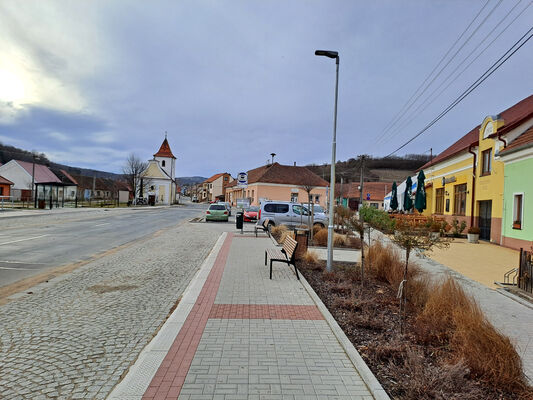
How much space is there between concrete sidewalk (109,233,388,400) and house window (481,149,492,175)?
17.0 m

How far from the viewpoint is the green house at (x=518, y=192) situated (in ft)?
44.5

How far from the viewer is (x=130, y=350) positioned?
395 centimetres

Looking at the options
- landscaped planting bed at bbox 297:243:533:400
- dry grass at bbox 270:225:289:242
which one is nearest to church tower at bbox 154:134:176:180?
dry grass at bbox 270:225:289:242

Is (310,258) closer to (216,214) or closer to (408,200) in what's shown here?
(216,214)

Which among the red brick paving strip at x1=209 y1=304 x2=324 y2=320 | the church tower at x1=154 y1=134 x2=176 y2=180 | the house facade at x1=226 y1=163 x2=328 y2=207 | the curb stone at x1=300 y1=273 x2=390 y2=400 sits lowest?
the red brick paving strip at x1=209 y1=304 x2=324 y2=320

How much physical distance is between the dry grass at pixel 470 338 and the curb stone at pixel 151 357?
3.20 m

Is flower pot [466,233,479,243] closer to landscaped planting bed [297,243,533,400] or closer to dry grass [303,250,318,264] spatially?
dry grass [303,250,318,264]

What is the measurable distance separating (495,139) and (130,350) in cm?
1910

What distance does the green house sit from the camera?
1358 cm

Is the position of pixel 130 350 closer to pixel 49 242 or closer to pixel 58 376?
pixel 58 376

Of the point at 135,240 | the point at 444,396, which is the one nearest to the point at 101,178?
the point at 135,240

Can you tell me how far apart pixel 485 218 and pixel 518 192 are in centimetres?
476

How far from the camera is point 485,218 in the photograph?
18781 mm

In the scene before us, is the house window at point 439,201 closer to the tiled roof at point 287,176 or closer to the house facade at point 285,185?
the house facade at point 285,185
